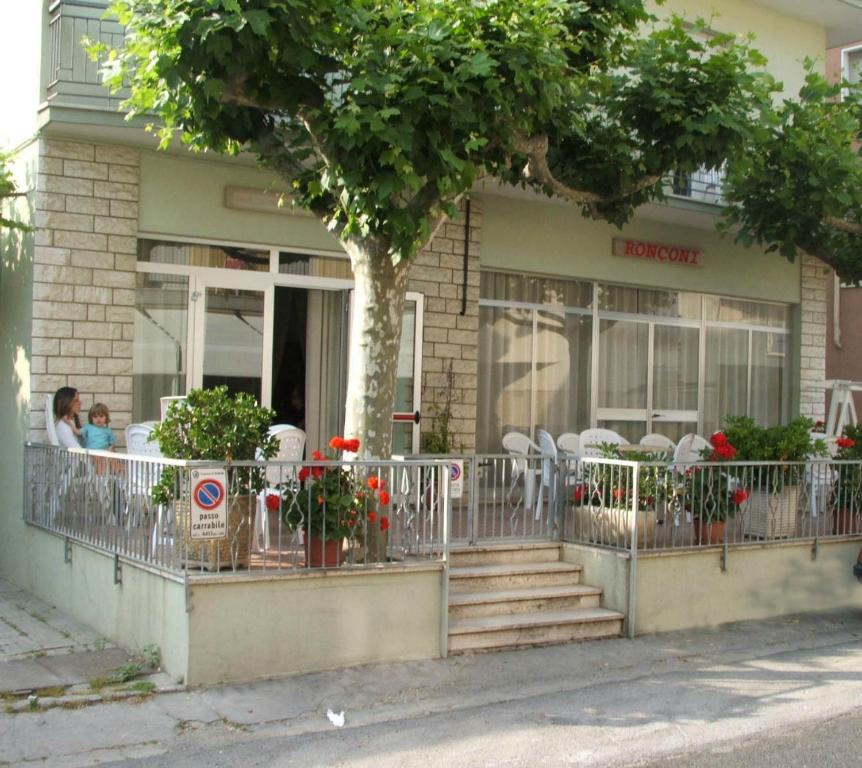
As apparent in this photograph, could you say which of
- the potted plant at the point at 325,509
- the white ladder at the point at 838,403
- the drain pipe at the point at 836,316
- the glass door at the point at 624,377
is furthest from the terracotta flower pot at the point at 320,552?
the drain pipe at the point at 836,316

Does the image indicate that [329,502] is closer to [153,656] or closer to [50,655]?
[153,656]

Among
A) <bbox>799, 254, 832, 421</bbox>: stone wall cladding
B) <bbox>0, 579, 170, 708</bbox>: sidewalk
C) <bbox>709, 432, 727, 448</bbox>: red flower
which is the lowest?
<bbox>0, 579, 170, 708</bbox>: sidewalk

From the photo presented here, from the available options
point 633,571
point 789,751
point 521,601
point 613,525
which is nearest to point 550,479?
point 613,525

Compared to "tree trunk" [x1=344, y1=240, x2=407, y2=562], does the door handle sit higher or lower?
lower

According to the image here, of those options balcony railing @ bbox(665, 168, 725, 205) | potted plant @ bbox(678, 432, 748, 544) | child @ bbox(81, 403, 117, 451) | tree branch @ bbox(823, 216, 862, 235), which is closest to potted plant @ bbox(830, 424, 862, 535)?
potted plant @ bbox(678, 432, 748, 544)

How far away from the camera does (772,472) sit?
391 inches

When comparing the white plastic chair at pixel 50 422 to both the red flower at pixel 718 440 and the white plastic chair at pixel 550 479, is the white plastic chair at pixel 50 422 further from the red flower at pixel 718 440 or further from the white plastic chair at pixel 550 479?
the red flower at pixel 718 440

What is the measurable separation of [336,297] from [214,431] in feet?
14.9

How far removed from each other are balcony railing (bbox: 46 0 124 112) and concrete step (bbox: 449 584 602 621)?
534 cm

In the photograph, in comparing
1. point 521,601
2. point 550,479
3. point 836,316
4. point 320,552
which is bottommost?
point 521,601

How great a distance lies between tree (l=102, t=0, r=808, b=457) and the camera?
706 centimetres

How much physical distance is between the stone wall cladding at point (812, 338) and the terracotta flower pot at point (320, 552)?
10238 mm

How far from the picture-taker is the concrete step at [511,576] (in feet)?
28.6

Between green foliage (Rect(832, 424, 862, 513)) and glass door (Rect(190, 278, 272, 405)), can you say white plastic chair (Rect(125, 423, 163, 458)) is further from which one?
green foliage (Rect(832, 424, 862, 513))
